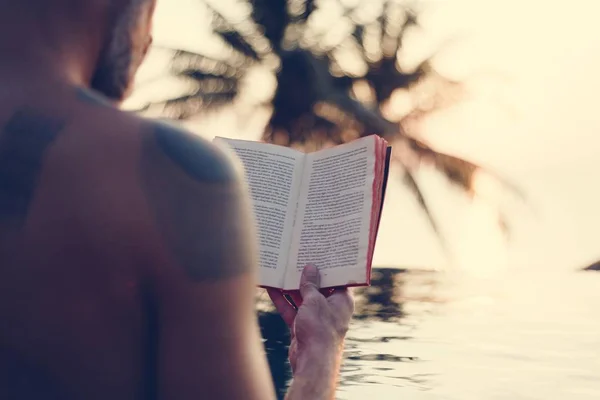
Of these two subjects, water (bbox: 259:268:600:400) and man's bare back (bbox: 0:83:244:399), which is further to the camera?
water (bbox: 259:268:600:400)

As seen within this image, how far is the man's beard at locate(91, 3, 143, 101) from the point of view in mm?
929

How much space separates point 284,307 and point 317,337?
324 millimetres

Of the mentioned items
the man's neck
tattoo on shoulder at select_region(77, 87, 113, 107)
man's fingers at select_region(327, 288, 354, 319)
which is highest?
the man's neck

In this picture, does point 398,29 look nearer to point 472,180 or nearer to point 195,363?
point 472,180

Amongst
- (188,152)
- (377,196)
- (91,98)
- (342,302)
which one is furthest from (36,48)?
(377,196)

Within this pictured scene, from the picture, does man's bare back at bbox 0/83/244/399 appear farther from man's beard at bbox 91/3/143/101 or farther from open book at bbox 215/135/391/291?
open book at bbox 215/135/391/291

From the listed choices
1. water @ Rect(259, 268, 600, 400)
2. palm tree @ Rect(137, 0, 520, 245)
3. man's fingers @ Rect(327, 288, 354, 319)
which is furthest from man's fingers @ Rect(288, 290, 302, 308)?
palm tree @ Rect(137, 0, 520, 245)

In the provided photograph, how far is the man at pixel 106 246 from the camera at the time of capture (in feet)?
2.72

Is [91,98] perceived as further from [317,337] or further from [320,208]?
[320,208]

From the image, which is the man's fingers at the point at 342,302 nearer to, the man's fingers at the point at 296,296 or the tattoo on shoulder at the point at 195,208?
the man's fingers at the point at 296,296

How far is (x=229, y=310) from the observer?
0.86 metres

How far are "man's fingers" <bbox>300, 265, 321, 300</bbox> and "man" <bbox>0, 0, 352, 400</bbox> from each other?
2.94 ft

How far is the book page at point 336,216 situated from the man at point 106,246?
96 centimetres

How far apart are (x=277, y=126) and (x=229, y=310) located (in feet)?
42.9
